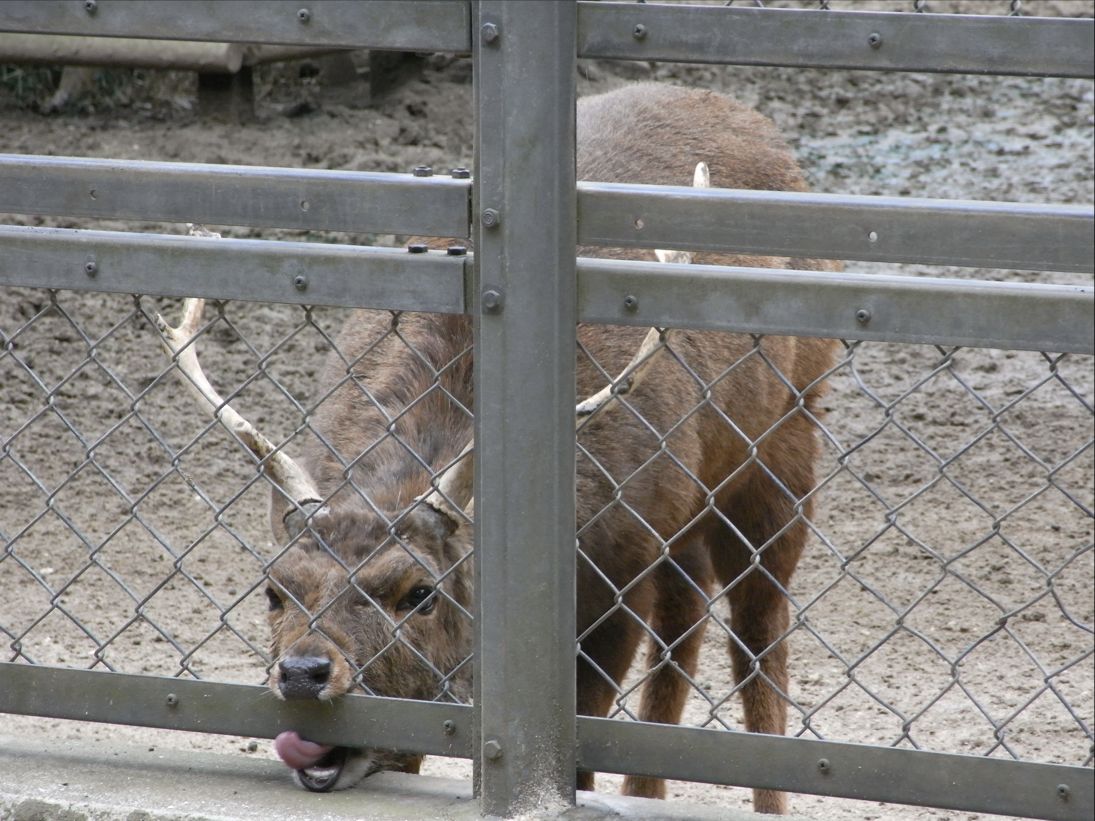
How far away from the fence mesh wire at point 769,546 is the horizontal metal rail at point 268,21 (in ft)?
5.24

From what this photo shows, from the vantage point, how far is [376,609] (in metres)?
3.46

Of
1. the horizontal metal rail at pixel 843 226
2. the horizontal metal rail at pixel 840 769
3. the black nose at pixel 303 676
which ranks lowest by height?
the black nose at pixel 303 676

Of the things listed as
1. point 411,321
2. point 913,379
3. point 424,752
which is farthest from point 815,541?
point 424,752

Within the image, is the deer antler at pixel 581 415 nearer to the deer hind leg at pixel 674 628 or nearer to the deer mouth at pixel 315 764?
the deer mouth at pixel 315 764

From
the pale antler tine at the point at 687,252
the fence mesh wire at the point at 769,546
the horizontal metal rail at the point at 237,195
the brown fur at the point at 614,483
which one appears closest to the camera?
the horizontal metal rail at the point at 237,195

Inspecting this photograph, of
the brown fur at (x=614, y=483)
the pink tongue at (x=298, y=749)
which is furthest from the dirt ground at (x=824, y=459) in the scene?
the brown fur at (x=614, y=483)

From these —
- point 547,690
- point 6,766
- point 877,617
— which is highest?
point 547,690

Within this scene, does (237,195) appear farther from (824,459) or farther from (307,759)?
(824,459)

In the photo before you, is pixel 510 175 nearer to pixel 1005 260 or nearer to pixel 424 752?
pixel 1005 260

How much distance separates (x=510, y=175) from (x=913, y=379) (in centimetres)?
552

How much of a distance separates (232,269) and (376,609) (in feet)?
3.10

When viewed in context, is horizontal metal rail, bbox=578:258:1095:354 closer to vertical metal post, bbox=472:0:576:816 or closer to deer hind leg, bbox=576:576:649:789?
vertical metal post, bbox=472:0:576:816

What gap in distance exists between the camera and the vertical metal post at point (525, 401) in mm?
2594

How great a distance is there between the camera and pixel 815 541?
6703 mm
